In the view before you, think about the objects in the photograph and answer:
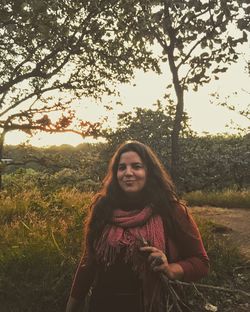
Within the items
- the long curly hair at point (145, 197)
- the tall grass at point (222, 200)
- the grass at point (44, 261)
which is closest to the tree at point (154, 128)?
the tall grass at point (222, 200)

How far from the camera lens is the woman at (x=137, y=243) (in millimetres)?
2853

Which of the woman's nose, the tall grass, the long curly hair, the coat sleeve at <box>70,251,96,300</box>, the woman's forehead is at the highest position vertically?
the woman's forehead

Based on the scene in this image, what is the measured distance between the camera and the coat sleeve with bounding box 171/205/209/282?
9.48 ft

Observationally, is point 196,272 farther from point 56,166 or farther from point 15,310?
point 56,166

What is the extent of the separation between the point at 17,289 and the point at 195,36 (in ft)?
13.2

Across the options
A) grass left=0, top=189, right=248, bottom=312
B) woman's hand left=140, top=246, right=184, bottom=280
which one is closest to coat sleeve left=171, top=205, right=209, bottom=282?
woman's hand left=140, top=246, right=184, bottom=280

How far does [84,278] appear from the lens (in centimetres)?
327

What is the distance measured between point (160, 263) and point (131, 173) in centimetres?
74

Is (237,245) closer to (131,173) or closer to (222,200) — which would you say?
(131,173)

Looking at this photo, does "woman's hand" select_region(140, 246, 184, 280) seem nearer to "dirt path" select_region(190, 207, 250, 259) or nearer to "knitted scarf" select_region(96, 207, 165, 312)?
"knitted scarf" select_region(96, 207, 165, 312)

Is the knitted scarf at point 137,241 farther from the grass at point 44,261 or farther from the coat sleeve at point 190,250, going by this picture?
the grass at point 44,261

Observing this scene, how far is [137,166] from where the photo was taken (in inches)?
127

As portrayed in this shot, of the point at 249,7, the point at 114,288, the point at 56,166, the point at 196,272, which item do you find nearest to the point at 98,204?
the point at 114,288

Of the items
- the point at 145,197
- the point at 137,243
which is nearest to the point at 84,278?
the point at 137,243
